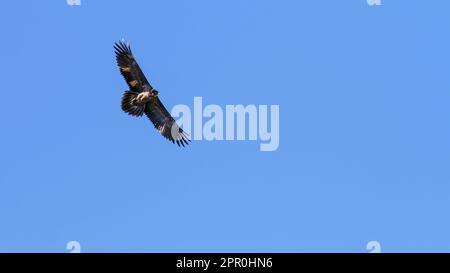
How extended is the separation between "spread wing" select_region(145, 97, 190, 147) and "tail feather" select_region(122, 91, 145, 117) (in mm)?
235

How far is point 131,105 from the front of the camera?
800 inches

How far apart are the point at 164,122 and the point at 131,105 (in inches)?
39.8

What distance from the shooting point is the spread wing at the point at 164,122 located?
20.7m

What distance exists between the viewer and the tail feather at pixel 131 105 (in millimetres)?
20234

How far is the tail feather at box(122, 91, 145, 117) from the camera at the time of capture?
66.4 ft

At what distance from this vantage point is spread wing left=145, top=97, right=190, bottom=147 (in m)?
20.7

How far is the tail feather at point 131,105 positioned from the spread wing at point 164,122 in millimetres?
235
